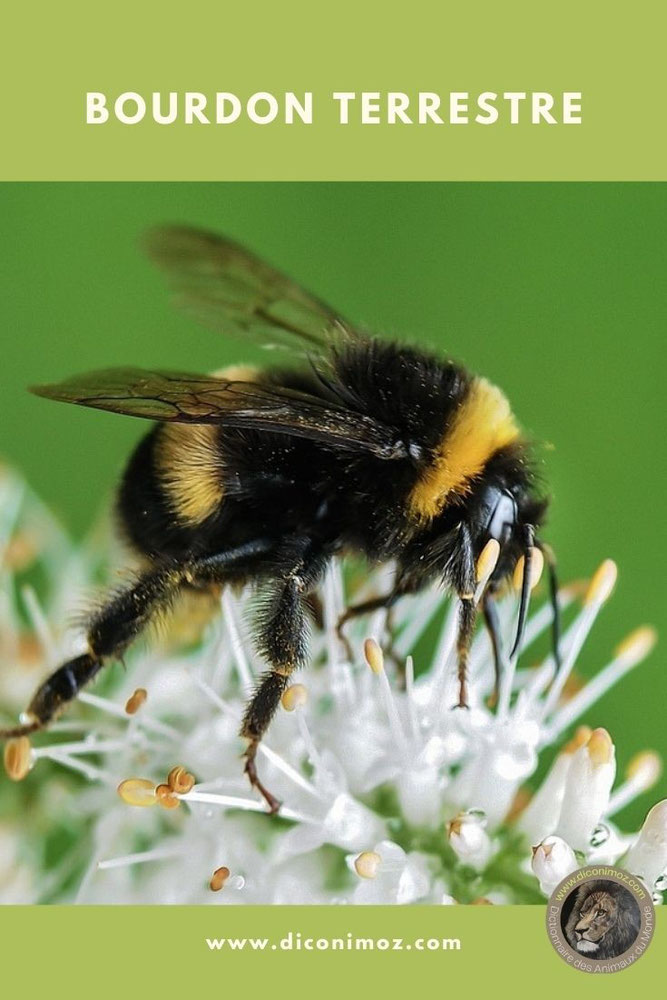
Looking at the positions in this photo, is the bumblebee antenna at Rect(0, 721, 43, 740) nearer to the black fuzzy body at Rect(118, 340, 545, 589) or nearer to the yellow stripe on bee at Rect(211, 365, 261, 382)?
the black fuzzy body at Rect(118, 340, 545, 589)

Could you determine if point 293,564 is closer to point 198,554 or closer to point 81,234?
point 198,554

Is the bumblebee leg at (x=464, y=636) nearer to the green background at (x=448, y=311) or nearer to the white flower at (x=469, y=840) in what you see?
the white flower at (x=469, y=840)

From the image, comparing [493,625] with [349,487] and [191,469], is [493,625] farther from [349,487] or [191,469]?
[191,469]

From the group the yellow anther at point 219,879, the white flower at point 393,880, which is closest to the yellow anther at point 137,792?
the yellow anther at point 219,879
